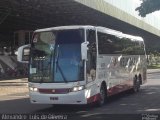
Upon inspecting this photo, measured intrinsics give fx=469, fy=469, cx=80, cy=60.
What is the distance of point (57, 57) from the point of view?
15836 mm

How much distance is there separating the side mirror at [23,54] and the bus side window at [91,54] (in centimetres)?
218

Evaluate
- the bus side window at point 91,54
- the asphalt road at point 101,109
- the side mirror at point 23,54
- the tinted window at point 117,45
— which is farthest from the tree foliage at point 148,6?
the side mirror at point 23,54

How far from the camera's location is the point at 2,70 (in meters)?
45.4

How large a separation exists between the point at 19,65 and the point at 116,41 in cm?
3081

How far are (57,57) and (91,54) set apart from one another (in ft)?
4.41

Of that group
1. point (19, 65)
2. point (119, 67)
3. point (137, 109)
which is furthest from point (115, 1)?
point (137, 109)

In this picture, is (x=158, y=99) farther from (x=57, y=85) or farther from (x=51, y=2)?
(x=51, y=2)

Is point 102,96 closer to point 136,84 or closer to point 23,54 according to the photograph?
point 23,54

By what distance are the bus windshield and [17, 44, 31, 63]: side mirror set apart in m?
0.36

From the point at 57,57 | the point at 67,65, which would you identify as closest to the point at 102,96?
the point at 67,65

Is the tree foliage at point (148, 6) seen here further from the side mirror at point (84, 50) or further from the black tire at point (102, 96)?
the black tire at point (102, 96)

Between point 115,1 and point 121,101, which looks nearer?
point 121,101

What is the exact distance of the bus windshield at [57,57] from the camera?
15.7 m

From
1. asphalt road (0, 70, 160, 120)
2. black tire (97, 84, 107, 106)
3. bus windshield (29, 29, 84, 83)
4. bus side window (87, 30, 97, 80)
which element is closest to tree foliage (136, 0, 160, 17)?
bus side window (87, 30, 97, 80)
